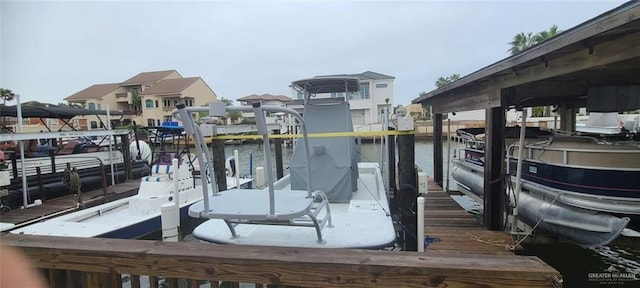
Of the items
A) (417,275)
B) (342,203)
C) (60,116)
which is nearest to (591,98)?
(342,203)

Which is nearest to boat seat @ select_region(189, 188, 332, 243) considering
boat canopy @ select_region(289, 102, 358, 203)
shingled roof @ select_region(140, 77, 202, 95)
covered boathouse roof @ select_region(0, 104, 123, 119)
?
boat canopy @ select_region(289, 102, 358, 203)

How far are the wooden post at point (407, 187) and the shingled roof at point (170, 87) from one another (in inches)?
1477

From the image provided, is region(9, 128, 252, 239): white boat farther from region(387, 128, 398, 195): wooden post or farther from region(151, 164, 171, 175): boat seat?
region(387, 128, 398, 195): wooden post

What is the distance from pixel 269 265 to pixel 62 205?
8541 millimetres

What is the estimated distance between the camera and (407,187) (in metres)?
6.07

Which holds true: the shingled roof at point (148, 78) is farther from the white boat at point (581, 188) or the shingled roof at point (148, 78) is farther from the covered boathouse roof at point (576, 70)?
the white boat at point (581, 188)

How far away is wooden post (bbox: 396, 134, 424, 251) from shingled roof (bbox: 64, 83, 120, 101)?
47.3 m

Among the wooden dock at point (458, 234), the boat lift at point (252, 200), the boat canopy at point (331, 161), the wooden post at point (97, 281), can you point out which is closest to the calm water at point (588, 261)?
the wooden dock at point (458, 234)

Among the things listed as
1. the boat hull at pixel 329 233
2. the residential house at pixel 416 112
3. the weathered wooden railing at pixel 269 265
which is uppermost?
the residential house at pixel 416 112

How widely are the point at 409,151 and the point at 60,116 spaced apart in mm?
10433

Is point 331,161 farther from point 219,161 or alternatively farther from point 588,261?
point 588,261

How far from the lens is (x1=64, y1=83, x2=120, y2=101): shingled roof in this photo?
141 feet

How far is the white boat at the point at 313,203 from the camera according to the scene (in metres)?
2.98

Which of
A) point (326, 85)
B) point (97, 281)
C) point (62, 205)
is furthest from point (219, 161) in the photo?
point (97, 281)
